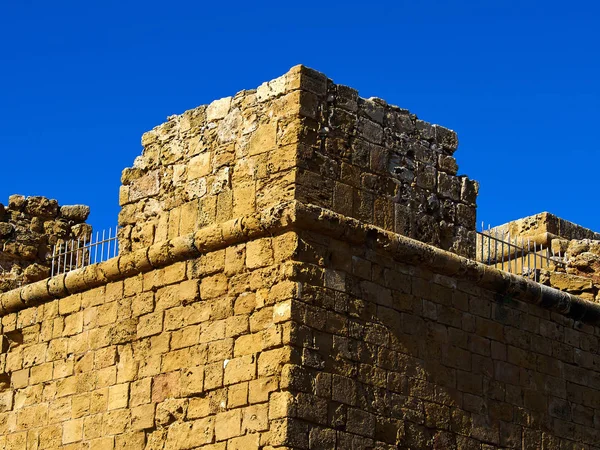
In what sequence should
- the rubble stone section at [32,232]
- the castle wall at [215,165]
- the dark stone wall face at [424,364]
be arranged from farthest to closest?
the rubble stone section at [32,232], the castle wall at [215,165], the dark stone wall face at [424,364]

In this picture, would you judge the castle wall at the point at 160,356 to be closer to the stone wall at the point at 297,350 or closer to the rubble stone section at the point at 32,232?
the stone wall at the point at 297,350

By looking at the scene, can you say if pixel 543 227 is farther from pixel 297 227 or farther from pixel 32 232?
pixel 297 227

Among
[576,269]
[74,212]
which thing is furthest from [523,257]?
[74,212]

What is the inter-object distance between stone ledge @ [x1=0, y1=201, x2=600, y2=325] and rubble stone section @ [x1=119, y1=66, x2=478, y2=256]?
20cm

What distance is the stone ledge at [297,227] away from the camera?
389 inches

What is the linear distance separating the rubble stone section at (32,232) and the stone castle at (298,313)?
3.61 feet

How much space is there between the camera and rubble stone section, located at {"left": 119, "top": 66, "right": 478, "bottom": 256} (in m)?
10.2

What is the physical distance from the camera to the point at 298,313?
9.58 m

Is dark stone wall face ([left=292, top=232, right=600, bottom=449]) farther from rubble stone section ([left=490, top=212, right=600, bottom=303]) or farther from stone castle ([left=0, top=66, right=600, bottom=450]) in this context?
rubble stone section ([left=490, top=212, right=600, bottom=303])

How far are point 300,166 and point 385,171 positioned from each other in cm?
96

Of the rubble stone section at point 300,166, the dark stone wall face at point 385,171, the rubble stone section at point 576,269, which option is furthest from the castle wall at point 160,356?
the rubble stone section at point 576,269

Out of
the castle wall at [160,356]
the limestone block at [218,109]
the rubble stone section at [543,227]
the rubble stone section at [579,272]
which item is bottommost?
the castle wall at [160,356]

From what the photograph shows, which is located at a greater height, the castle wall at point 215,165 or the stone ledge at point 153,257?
the castle wall at point 215,165

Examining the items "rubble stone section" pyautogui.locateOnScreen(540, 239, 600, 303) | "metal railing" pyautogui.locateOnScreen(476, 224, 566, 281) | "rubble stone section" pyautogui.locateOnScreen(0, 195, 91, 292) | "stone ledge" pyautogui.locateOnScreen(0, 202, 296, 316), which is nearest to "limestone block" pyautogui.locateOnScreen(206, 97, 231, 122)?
"stone ledge" pyautogui.locateOnScreen(0, 202, 296, 316)
